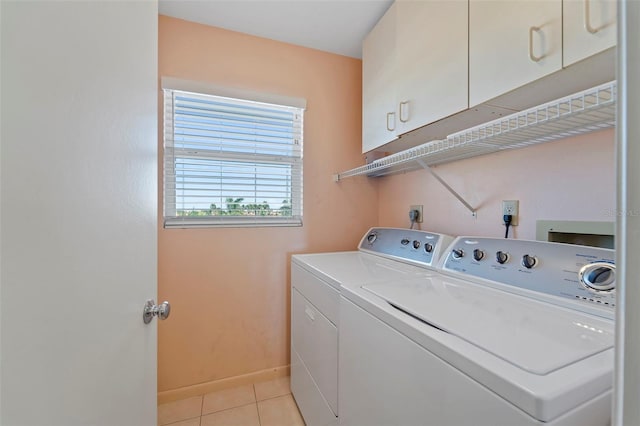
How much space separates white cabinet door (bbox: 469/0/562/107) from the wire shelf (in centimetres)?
13

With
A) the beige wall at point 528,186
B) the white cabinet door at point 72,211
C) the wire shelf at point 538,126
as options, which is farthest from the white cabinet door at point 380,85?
the white cabinet door at point 72,211

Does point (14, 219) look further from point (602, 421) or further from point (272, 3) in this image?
point (272, 3)

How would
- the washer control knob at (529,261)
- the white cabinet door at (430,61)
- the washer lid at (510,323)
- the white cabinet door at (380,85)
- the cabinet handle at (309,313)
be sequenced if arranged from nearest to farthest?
the washer lid at (510,323)
the washer control knob at (529,261)
the white cabinet door at (430,61)
the cabinet handle at (309,313)
the white cabinet door at (380,85)

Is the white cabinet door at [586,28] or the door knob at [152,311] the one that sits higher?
the white cabinet door at [586,28]

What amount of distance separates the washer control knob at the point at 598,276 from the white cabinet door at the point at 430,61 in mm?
681

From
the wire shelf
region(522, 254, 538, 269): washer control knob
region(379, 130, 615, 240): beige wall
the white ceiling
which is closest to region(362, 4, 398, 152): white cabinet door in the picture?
the white ceiling

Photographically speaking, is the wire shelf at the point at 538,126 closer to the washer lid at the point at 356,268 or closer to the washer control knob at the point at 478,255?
the washer control knob at the point at 478,255

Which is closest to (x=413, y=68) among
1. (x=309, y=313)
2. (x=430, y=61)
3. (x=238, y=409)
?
(x=430, y=61)

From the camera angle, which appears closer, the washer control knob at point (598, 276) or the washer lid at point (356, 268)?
the washer control knob at point (598, 276)

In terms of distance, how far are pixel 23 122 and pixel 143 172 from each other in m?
0.45

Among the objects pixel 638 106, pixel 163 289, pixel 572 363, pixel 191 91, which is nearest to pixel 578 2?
pixel 638 106

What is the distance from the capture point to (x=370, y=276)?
1.18 meters

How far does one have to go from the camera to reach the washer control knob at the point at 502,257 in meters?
0.98

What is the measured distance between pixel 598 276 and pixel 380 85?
53.4 inches
